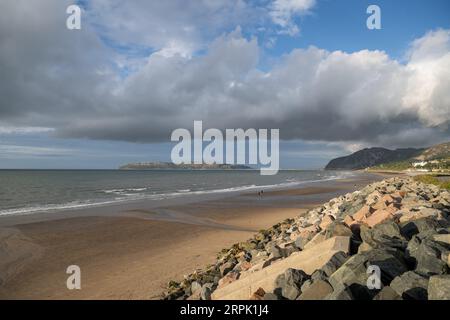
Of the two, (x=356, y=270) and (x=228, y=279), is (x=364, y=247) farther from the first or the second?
(x=228, y=279)

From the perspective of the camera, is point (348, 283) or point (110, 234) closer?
point (348, 283)

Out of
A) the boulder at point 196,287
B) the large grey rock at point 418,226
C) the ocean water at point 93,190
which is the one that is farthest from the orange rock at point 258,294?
the ocean water at point 93,190

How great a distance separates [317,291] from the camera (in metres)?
5.75

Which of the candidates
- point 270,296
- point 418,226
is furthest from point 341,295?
point 418,226

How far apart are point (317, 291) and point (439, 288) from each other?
173 centimetres

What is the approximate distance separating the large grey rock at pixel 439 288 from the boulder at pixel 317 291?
1.42 meters

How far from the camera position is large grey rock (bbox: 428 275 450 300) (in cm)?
497

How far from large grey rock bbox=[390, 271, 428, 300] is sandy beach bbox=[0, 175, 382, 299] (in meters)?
6.06

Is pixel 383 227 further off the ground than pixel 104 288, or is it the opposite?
pixel 383 227

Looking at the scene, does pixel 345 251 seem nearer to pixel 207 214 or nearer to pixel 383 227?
pixel 383 227
